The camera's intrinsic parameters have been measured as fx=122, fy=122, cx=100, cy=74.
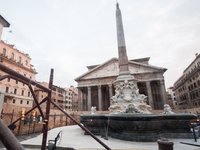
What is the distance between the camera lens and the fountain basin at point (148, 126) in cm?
571

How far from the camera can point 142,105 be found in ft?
25.6

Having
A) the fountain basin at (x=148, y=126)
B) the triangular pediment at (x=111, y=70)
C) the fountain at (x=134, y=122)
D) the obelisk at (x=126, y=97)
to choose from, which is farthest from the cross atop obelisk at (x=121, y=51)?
the triangular pediment at (x=111, y=70)

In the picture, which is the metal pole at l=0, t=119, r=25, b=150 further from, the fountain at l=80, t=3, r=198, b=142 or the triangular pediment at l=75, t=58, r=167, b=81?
the triangular pediment at l=75, t=58, r=167, b=81

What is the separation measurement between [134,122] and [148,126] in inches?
27.2

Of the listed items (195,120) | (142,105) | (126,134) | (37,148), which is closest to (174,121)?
(195,120)

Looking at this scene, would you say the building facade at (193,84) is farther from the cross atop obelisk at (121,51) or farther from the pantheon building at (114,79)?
the cross atop obelisk at (121,51)

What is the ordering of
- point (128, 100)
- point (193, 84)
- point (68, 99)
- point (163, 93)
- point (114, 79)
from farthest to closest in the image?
point (68, 99) → point (193, 84) → point (114, 79) → point (163, 93) → point (128, 100)

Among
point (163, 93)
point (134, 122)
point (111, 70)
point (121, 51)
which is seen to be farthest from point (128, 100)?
point (111, 70)

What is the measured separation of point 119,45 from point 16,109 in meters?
13.6

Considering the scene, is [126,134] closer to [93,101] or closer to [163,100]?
[163,100]

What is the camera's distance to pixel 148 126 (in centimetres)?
573

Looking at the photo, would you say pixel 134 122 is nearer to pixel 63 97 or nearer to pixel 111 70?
pixel 111 70

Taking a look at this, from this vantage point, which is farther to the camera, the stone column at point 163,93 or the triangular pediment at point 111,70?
the triangular pediment at point 111,70

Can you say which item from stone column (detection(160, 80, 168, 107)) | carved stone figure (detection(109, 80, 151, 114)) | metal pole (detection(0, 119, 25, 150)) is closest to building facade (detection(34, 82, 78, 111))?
stone column (detection(160, 80, 168, 107))
